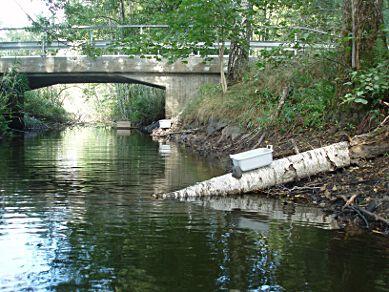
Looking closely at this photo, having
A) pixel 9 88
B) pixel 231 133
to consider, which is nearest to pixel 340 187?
pixel 231 133

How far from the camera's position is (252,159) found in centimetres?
837

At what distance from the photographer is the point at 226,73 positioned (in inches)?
826

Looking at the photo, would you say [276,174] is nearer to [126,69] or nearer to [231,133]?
[231,133]

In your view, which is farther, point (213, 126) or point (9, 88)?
point (9, 88)

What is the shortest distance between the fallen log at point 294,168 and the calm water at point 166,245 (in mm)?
403

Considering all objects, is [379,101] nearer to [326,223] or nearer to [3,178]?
[326,223]

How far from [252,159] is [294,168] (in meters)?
0.78

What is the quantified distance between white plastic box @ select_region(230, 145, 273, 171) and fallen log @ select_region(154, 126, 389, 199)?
13 centimetres

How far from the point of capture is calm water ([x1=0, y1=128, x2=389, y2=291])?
14.8ft

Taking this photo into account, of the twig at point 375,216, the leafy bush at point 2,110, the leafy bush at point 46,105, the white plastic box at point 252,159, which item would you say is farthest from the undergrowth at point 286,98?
the leafy bush at point 46,105

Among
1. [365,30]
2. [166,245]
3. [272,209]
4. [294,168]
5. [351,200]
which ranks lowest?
[166,245]

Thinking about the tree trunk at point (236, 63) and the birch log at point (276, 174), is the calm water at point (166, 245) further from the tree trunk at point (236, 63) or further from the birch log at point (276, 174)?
the tree trunk at point (236, 63)

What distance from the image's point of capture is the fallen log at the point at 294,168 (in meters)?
8.34

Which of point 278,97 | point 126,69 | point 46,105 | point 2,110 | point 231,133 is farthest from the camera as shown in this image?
point 46,105
